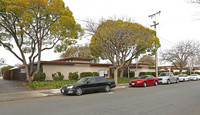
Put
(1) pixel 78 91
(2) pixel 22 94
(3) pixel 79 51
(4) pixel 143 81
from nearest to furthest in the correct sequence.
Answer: (1) pixel 78 91 → (2) pixel 22 94 → (4) pixel 143 81 → (3) pixel 79 51

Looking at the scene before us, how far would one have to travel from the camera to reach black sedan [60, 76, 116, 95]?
41.9ft

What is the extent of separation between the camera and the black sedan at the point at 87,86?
12781mm

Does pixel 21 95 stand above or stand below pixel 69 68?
below

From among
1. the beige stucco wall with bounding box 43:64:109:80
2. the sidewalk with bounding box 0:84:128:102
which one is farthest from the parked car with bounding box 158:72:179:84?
the sidewalk with bounding box 0:84:128:102

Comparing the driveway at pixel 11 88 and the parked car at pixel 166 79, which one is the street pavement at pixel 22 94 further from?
the parked car at pixel 166 79

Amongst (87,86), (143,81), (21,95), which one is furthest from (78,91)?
(143,81)

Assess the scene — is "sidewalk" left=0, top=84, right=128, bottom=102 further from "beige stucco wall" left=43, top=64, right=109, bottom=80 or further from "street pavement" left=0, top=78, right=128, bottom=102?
"beige stucco wall" left=43, top=64, right=109, bottom=80

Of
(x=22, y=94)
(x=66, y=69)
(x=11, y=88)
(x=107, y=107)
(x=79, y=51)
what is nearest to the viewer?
(x=107, y=107)

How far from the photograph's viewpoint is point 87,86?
1347 cm

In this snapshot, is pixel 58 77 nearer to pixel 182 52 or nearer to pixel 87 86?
pixel 87 86

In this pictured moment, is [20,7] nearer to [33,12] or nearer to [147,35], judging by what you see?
[33,12]

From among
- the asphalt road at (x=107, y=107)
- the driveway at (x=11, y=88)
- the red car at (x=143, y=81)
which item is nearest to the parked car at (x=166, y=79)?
the red car at (x=143, y=81)

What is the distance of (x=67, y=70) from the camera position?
27.1 metres

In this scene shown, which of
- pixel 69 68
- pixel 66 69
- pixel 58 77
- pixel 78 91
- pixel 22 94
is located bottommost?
pixel 22 94
